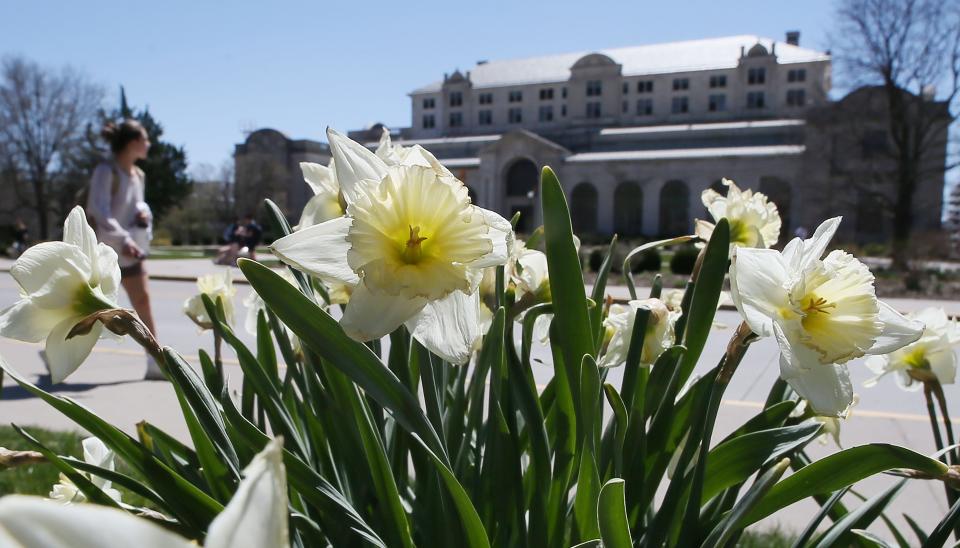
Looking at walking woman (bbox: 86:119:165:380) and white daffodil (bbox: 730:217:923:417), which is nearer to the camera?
white daffodil (bbox: 730:217:923:417)

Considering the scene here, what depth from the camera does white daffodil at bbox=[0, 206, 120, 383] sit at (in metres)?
0.99

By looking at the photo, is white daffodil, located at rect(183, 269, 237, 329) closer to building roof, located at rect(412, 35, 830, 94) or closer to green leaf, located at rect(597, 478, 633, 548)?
green leaf, located at rect(597, 478, 633, 548)

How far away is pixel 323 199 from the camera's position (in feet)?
3.96

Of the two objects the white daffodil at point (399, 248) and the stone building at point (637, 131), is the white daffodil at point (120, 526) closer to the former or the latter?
the white daffodil at point (399, 248)

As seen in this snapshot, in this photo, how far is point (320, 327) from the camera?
89 cm

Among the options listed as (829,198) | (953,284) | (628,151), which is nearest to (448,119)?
(628,151)

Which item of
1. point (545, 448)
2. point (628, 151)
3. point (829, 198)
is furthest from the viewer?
point (628, 151)

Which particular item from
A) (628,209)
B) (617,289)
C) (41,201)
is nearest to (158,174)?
(41,201)

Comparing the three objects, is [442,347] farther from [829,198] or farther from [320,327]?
[829,198]

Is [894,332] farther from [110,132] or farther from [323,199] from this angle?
[110,132]

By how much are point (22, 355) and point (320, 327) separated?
6262mm

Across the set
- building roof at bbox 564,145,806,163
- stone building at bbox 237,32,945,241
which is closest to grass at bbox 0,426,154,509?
stone building at bbox 237,32,945,241

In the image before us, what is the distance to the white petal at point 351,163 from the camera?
0.91 meters

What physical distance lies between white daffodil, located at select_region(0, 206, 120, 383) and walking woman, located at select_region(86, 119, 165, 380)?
3.59m
